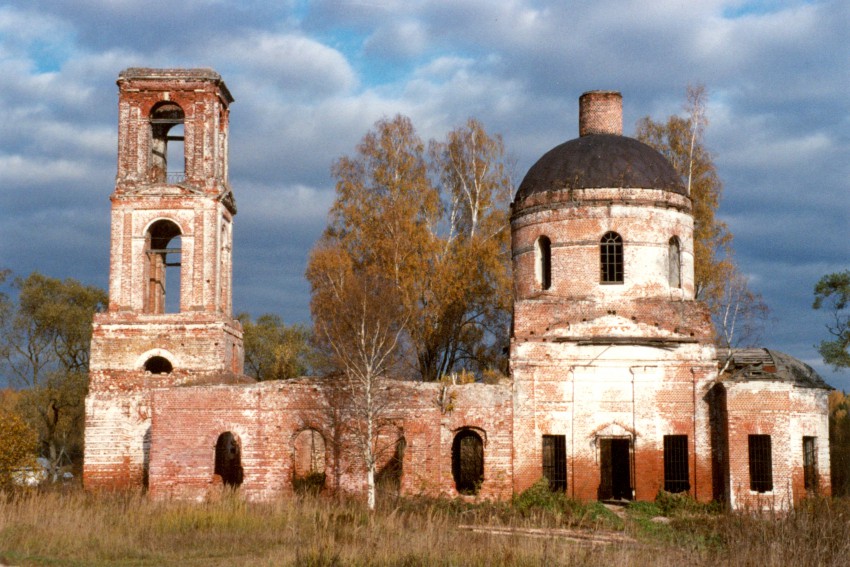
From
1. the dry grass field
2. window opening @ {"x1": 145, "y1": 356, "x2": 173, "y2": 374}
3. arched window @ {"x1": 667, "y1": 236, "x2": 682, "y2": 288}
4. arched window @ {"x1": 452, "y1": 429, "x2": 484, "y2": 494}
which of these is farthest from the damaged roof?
window opening @ {"x1": 145, "y1": 356, "x2": 173, "y2": 374}

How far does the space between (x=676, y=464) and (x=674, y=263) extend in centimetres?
466

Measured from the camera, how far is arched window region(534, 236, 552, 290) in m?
22.9

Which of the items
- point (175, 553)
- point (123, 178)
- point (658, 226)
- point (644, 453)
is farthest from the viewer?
point (123, 178)

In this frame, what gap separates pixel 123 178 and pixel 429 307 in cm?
989

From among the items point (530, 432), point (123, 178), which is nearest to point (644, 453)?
point (530, 432)

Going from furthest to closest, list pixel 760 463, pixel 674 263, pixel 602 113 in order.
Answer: pixel 602 113 → pixel 674 263 → pixel 760 463

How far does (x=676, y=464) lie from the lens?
2103cm

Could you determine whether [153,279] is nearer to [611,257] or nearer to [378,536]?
[611,257]

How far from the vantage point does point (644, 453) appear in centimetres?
2100

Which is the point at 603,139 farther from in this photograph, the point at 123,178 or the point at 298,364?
the point at 298,364

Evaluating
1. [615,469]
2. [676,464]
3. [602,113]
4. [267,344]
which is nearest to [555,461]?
[615,469]

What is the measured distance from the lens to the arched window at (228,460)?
2400cm

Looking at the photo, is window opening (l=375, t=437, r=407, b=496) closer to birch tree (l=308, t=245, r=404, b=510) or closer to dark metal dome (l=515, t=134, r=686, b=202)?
birch tree (l=308, t=245, r=404, b=510)

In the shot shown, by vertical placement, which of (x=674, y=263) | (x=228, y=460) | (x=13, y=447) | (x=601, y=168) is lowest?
(x=228, y=460)
